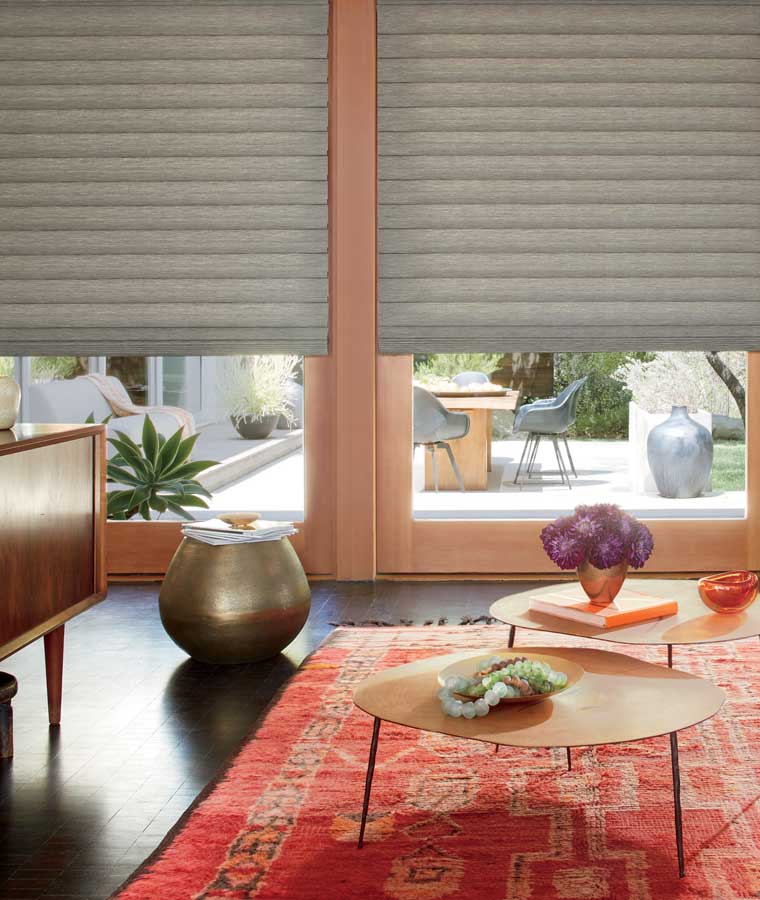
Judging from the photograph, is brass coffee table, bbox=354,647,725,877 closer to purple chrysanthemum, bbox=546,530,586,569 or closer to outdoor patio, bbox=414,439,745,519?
purple chrysanthemum, bbox=546,530,586,569

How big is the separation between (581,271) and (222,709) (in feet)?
8.80

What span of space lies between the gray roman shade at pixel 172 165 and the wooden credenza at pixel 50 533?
193 cm

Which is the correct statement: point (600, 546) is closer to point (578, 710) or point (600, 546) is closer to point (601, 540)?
point (601, 540)

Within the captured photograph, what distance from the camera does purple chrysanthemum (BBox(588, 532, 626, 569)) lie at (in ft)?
9.36

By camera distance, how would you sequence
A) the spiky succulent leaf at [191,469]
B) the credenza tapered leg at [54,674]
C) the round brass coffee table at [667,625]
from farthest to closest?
the spiky succulent leaf at [191,469], the credenza tapered leg at [54,674], the round brass coffee table at [667,625]

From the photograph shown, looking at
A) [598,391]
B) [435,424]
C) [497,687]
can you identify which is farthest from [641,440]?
[497,687]

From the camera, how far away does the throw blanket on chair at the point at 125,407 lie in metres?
5.24

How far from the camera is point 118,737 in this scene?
3.07 metres

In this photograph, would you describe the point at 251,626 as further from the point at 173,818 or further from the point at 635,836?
the point at 635,836

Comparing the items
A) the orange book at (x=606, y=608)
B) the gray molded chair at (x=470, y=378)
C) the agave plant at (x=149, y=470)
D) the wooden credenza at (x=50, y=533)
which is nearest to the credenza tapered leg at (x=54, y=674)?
the wooden credenza at (x=50, y=533)

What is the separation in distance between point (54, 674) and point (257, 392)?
2.26 m

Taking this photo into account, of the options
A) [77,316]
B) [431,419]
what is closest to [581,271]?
[431,419]

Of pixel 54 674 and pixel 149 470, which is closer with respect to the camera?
pixel 54 674

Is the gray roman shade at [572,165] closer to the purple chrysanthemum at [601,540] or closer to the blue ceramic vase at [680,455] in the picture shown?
the blue ceramic vase at [680,455]
